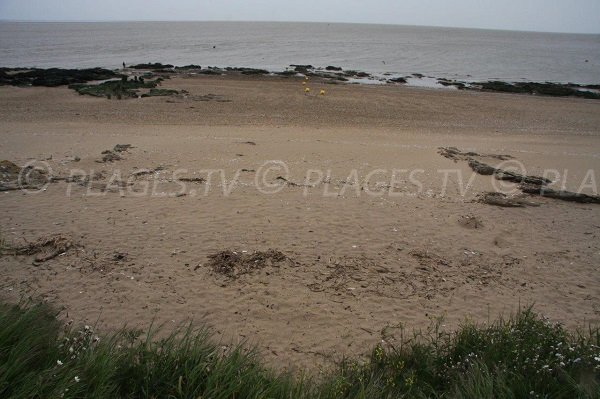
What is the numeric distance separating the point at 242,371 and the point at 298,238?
4.08 metres

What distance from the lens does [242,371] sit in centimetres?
336

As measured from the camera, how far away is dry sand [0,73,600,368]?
535cm

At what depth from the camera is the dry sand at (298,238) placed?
5.35 metres

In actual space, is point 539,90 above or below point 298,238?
above

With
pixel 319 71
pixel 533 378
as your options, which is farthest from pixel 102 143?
pixel 319 71

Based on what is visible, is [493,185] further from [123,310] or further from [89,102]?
[89,102]

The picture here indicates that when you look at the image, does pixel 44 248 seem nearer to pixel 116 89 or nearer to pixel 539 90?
pixel 116 89

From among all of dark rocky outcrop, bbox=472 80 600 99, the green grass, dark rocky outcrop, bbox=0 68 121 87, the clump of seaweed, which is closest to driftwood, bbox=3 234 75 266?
the green grass

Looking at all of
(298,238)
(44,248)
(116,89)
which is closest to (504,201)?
(298,238)

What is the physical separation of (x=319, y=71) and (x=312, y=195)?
32.9 m

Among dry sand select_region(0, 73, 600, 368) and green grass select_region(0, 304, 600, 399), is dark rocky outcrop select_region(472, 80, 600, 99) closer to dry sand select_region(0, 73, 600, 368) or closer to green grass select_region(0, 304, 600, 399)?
dry sand select_region(0, 73, 600, 368)

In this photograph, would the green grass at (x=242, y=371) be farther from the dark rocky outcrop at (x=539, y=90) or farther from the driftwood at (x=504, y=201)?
the dark rocky outcrop at (x=539, y=90)

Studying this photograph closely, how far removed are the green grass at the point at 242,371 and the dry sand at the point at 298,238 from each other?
3.40 ft

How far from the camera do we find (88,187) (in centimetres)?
920
